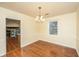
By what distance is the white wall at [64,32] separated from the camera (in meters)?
3.13

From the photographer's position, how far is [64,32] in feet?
11.0

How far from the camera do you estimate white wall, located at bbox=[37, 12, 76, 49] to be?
10.3ft

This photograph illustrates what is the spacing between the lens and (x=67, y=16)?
10.9ft

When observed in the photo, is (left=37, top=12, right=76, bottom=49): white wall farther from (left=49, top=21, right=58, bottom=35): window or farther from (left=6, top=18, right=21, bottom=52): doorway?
(left=6, top=18, right=21, bottom=52): doorway

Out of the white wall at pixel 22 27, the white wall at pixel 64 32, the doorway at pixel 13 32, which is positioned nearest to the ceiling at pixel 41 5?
the white wall at pixel 22 27

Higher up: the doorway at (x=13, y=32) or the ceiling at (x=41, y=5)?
the ceiling at (x=41, y=5)

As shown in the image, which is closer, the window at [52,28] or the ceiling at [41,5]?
the ceiling at [41,5]

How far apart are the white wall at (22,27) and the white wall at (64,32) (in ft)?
1.34

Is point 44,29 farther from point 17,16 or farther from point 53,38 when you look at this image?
point 17,16

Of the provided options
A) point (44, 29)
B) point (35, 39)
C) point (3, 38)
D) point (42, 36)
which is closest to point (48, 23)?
point (44, 29)

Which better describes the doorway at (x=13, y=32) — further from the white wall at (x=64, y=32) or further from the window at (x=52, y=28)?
the window at (x=52, y=28)

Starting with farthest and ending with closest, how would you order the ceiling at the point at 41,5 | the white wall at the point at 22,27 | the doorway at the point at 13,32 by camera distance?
the doorway at the point at 13,32
the white wall at the point at 22,27
the ceiling at the point at 41,5

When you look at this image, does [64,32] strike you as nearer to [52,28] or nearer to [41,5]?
[52,28]

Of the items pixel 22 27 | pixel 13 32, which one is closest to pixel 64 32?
pixel 22 27
